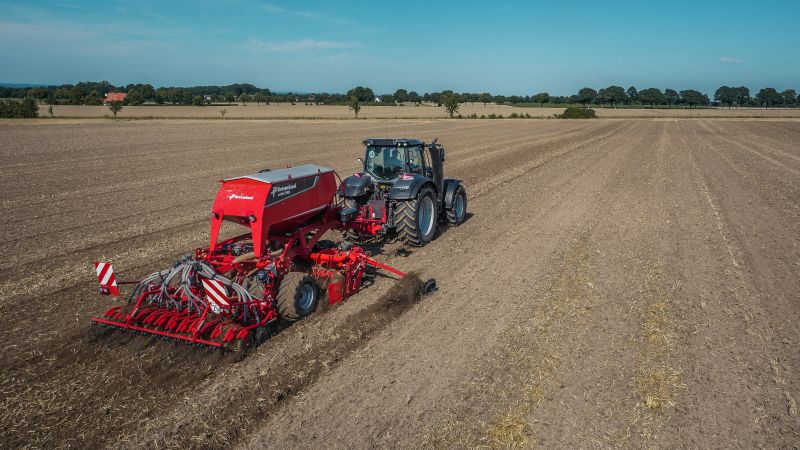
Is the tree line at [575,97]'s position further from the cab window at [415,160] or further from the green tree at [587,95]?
the cab window at [415,160]

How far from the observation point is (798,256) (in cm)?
912

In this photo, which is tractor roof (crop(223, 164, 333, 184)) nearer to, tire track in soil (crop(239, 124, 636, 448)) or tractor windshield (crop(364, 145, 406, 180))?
tractor windshield (crop(364, 145, 406, 180))

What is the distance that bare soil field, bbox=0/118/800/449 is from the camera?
14.4 feet

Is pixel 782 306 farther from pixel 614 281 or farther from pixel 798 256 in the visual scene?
pixel 798 256

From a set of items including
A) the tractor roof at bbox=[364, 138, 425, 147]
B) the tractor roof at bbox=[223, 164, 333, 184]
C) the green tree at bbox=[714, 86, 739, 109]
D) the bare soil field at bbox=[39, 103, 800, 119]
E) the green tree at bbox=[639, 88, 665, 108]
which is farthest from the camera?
the green tree at bbox=[714, 86, 739, 109]

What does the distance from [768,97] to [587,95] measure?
4958 centimetres

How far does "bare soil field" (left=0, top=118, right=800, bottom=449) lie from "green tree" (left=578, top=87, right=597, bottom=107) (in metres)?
140

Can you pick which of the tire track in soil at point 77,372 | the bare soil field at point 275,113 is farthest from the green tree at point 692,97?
the tire track in soil at point 77,372

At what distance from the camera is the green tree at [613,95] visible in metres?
137

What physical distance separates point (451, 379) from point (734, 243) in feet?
24.8

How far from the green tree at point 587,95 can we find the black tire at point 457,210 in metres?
142

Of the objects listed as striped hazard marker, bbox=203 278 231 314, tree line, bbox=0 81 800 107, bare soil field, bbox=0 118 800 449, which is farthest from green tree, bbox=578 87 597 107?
striped hazard marker, bbox=203 278 231 314

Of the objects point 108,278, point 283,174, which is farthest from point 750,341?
point 108,278

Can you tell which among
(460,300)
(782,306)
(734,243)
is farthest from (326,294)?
(734,243)
